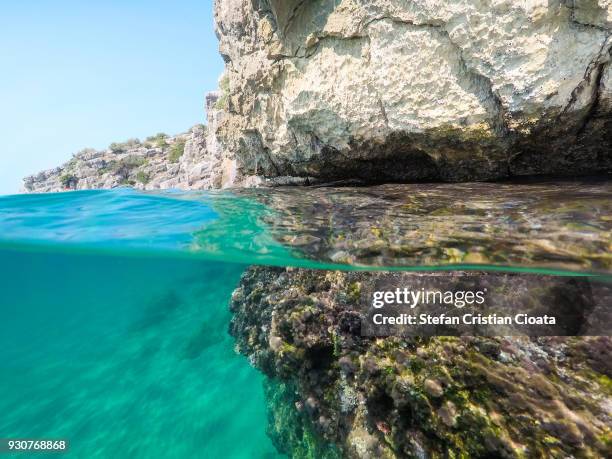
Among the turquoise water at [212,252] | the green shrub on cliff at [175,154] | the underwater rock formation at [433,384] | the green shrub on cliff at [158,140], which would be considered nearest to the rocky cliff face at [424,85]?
the turquoise water at [212,252]

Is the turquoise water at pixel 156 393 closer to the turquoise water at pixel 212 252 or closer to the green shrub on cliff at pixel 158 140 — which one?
the turquoise water at pixel 212 252

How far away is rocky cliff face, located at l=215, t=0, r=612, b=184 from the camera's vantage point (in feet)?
13.1

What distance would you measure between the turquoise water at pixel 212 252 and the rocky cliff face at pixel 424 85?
2.74 ft

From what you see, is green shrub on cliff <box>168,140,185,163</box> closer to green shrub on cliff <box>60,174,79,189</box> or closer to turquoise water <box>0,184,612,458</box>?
green shrub on cliff <box>60,174,79,189</box>

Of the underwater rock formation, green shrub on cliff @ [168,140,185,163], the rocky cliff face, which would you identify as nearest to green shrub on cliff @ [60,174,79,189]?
green shrub on cliff @ [168,140,185,163]

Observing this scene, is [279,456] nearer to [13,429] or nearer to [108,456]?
[108,456]

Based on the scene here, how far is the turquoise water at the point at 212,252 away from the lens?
13.1 ft

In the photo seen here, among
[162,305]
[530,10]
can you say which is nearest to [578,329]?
[530,10]

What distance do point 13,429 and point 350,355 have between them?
50.7 feet

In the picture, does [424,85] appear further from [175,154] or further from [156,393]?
[175,154]

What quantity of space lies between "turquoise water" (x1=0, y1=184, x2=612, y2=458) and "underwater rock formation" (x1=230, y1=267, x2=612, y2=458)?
2.54ft

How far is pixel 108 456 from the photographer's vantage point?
32.2ft

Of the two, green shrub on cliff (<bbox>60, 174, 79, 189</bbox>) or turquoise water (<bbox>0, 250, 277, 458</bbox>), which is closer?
turquoise water (<bbox>0, 250, 277, 458</bbox>)

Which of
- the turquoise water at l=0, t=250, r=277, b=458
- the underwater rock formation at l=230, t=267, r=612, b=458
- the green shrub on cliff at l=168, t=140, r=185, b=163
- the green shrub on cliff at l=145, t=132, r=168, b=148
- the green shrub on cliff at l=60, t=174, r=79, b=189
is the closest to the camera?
the underwater rock formation at l=230, t=267, r=612, b=458
